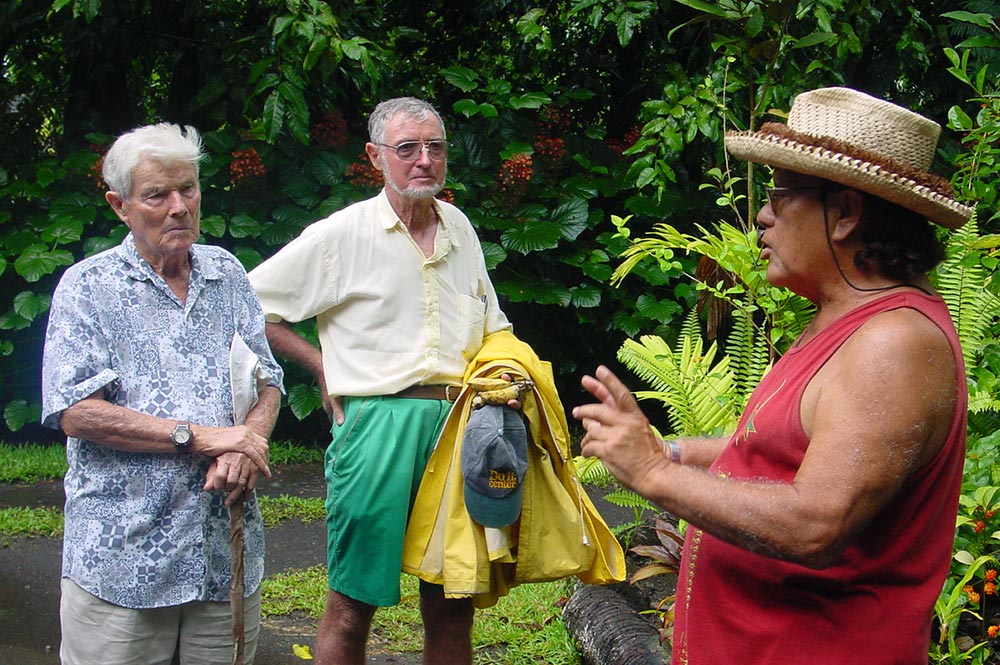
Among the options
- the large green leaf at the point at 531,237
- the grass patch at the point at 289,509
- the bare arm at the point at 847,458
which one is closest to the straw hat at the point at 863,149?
the bare arm at the point at 847,458

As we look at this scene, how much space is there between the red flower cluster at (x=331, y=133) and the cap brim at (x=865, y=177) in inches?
222

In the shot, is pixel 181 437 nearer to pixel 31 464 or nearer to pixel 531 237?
pixel 531 237

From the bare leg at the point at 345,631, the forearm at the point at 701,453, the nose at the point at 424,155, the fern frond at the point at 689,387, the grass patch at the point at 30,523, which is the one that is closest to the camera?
the forearm at the point at 701,453

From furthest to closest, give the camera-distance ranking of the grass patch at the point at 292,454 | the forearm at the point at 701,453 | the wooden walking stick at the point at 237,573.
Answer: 1. the grass patch at the point at 292,454
2. the wooden walking stick at the point at 237,573
3. the forearm at the point at 701,453

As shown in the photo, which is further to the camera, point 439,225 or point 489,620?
point 489,620

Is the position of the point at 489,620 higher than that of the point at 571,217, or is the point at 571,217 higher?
the point at 571,217

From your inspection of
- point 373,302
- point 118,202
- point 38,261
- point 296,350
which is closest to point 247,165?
point 38,261

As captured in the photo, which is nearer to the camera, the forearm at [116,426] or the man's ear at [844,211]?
the man's ear at [844,211]

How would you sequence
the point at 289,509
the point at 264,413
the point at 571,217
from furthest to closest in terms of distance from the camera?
1. the point at 571,217
2. the point at 289,509
3. the point at 264,413

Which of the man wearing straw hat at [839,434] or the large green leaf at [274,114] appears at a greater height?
the large green leaf at [274,114]

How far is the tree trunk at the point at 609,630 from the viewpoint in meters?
3.82

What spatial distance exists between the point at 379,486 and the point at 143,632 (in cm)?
95

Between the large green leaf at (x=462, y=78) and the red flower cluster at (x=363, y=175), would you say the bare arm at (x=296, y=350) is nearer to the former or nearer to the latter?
the red flower cluster at (x=363, y=175)

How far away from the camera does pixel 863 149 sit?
6.79 feet
